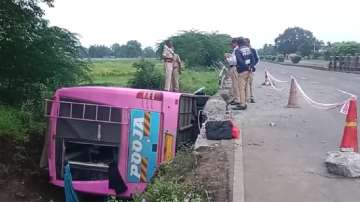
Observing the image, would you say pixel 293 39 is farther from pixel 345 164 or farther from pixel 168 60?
pixel 345 164

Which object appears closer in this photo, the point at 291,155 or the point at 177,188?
the point at 177,188

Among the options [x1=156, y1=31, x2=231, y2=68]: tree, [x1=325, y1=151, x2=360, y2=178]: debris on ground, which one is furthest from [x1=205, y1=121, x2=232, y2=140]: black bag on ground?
[x1=156, y1=31, x2=231, y2=68]: tree

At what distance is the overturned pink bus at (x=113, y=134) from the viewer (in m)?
9.84

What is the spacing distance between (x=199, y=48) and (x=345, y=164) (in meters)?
32.3

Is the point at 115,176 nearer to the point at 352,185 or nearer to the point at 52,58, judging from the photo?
the point at 352,185

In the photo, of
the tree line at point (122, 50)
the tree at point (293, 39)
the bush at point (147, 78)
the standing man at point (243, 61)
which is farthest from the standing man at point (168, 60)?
the tree at point (293, 39)

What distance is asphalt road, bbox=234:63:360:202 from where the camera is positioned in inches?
267

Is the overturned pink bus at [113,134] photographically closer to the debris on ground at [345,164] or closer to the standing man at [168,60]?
the debris on ground at [345,164]

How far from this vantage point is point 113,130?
9.91 meters

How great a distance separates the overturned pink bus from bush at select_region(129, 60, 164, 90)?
434 inches

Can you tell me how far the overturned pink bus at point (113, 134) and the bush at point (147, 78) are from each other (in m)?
11.0

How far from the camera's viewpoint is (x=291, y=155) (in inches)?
353

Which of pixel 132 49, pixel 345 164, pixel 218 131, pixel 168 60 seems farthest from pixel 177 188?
pixel 132 49

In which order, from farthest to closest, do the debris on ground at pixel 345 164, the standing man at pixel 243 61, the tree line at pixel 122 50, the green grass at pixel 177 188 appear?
the tree line at pixel 122 50
the standing man at pixel 243 61
the debris on ground at pixel 345 164
the green grass at pixel 177 188
